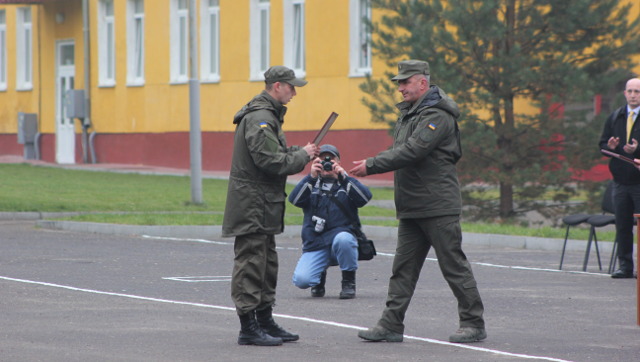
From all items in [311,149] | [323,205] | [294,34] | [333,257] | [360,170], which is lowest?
[333,257]

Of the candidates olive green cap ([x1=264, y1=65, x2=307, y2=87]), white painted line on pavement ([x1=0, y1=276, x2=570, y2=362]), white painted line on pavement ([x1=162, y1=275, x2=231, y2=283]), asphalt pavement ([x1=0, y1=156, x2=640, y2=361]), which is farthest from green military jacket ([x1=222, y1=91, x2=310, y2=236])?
white painted line on pavement ([x1=162, y1=275, x2=231, y2=283])

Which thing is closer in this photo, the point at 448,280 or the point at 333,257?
the point at 448,280

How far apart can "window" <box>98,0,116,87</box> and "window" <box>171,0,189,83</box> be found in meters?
3.25

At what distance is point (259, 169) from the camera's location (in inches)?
375

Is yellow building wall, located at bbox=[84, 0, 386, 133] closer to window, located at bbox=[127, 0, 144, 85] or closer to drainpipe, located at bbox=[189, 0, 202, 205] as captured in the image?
window, located at bbox=[127, 0, 144, 85]

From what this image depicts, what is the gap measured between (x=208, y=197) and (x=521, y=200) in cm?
676

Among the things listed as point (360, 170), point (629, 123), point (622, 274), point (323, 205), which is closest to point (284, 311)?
point (323, 205)

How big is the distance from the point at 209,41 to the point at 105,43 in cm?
518

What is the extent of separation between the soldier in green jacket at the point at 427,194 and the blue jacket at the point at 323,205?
2725mm

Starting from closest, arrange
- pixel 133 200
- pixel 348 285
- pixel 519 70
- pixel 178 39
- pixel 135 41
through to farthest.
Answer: pixel 348 285
pixel 519 70
pixel 133 200
pixel 178 39
pixel 135 41

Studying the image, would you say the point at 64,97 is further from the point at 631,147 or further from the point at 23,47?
the point at 631,147

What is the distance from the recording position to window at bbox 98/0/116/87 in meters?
43.0

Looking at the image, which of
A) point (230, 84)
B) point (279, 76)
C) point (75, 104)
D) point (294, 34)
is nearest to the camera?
point (279, 76)

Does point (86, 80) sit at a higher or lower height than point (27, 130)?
higher
